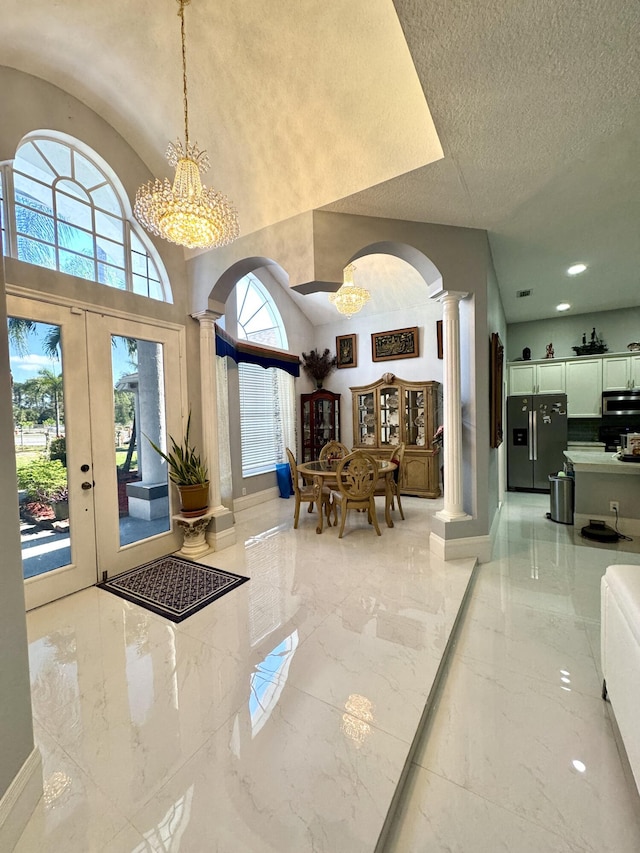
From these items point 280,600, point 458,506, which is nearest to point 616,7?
point 458,506

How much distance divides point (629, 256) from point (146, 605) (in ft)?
18.7

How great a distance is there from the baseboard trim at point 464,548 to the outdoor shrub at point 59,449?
3.23m

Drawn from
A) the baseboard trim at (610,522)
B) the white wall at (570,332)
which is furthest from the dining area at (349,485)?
the white wall at (570,332)

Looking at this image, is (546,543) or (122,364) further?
(546,543)

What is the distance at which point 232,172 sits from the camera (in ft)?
9.77

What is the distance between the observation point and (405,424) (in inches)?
223

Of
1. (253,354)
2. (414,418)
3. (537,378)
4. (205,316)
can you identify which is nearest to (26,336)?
(205,316)

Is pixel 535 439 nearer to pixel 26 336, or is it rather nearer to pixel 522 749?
pixel 522 749

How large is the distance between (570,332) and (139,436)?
6866 mm

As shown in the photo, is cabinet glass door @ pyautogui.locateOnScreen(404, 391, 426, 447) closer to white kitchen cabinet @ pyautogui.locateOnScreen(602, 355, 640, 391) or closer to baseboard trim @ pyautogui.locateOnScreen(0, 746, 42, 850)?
white kitchen cabinet @ pyautogui.locateOnScreen(602, 355, 640, 391)

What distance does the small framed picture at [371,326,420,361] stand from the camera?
5863 mm

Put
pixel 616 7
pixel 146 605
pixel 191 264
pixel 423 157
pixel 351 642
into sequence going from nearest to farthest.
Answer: pixel 616 7, pixel 351 642, pixel 423 157, pixel 146 605, pixel 191 264

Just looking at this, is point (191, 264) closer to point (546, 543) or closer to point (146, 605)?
point (146, 605)

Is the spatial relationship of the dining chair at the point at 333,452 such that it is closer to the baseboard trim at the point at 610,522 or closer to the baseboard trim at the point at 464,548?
the baseboard trim at the point at 464,548
